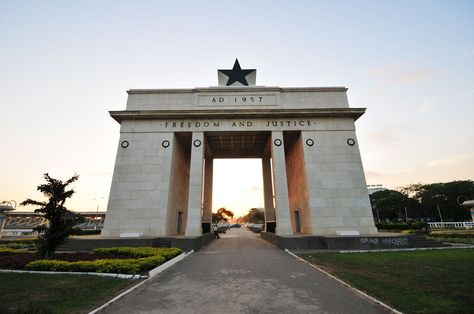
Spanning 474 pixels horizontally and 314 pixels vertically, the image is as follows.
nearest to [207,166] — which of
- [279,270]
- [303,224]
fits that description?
[303,224]

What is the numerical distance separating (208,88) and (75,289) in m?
22.8

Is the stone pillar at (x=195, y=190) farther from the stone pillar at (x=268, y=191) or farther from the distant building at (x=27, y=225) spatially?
the distant building at (x=27, y=225)

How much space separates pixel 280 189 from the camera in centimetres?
2275

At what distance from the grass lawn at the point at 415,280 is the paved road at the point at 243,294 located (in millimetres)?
793

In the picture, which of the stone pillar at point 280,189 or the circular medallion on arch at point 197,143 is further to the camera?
the circular medallion on arch at point 197,143

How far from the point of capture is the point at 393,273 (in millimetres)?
9273

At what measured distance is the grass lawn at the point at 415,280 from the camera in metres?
5.84

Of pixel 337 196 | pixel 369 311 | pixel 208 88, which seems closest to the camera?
pixel 369 311

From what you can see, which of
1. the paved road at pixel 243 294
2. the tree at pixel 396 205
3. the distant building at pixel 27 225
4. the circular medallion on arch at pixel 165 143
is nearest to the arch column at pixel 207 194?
the circular medallion on arch at pixel 165 143

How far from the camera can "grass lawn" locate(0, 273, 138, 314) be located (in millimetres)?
5805

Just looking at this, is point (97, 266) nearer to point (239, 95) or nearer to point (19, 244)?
point (19, 244)

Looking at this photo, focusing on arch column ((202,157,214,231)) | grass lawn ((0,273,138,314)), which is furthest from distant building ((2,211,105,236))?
grass lawn ((0,273,138,314))

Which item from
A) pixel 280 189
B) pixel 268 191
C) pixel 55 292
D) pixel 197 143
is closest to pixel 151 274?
pixel 55 292

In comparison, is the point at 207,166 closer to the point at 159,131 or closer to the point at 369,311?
the point at 159,131
